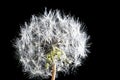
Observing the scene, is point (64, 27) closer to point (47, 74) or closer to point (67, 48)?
point (67, 48)

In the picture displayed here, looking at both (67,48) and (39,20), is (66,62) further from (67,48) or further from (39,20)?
(39,20)

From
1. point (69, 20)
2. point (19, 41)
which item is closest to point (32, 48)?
point (19, 41)

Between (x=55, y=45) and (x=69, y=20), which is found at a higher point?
(x=69, y=20)

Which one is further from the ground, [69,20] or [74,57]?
[69,20]

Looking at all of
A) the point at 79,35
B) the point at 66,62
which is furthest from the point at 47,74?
the point at 79,35
